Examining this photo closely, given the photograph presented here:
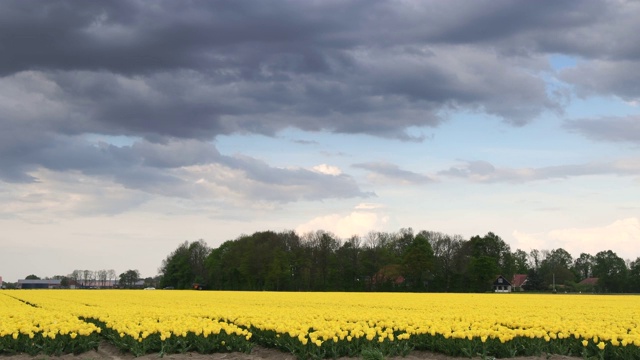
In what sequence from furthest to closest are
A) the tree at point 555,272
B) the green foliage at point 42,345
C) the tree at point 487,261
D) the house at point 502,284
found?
the tree at point 555,272
the house at point 502,284
the tree at point 487,261
the green foliage at point 42,345

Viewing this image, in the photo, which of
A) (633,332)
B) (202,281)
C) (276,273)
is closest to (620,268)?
(276,273)

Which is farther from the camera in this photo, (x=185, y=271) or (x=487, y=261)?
(x=185, y=271)

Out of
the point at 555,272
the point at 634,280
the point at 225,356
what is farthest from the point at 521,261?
the point at 225,356

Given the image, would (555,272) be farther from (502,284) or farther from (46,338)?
(46,338)

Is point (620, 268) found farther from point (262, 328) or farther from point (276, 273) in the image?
point (262, 328)

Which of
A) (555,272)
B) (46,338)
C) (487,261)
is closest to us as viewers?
(46,338)

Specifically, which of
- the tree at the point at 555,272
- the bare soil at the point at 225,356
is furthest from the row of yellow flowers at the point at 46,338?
the tree at the point at 555,272

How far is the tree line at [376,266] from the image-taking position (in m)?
112

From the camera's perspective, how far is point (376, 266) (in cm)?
11606

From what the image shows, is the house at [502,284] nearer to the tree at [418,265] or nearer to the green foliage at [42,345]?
the tree at [418,265]

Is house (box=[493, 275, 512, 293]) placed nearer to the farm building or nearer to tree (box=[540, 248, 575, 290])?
the farm building

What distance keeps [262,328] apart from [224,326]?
3.53 feet

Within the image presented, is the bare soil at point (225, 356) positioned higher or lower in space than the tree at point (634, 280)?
lower

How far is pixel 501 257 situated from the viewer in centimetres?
14338
